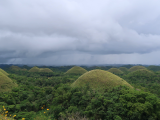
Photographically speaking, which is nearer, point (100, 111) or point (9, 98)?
point (100, 111)

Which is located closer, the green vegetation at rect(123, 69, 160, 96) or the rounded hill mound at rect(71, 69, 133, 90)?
the rounded hill mound at rect(71, 69, 133, 90)

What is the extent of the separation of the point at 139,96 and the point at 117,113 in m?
3.34

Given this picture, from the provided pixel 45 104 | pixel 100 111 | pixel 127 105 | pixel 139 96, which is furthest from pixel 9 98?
pixel 139 96

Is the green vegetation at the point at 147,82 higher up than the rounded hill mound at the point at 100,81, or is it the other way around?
the rounded hill mound at the point at 100,81

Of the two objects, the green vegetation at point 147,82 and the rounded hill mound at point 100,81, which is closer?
the rounded hill mound at point 100,81

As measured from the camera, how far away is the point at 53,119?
1140cm

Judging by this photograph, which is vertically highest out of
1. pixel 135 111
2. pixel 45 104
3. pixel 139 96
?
pixel 139 96

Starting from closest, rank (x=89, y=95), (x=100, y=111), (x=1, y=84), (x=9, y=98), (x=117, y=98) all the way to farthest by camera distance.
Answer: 1. (x=100, y=111)
2. (x=117, y=98)
3. (x=89, y=95)
4. (x=9, y=98)
5. (x=1, y=84)

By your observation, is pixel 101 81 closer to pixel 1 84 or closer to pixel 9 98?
pixel 9 98

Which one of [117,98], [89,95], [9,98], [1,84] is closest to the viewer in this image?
[117,98]

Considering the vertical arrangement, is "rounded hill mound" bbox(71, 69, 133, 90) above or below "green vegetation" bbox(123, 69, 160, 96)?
above

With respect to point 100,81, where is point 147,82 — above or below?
below

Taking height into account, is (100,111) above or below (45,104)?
above

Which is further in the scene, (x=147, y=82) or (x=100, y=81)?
(x=147, y=82)
